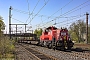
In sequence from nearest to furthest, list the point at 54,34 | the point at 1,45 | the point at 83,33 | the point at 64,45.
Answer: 1. the point at 1,45
2. the point at 64,45
3. the point at 54,34
4. the point at 83,33

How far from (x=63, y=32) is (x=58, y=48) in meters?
2.42

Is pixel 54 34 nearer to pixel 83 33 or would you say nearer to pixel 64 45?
pixel 64 45

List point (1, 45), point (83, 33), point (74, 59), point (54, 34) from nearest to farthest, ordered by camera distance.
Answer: point (74, 59), point (1, 45), point (54, 34), point (83, 33)

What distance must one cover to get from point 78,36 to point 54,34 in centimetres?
4704

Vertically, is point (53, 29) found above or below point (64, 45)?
above

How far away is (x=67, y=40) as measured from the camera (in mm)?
27047

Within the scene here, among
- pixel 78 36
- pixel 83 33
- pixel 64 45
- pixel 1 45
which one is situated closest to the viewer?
pixel 1 45

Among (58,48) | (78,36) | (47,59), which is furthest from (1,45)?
(78,36)

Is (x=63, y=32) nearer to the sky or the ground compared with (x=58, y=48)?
nearer to the sky

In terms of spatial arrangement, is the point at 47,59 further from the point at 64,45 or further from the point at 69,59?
the point at 64,45

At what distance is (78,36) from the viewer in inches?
2948

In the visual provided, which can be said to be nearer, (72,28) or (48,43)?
(48,43)

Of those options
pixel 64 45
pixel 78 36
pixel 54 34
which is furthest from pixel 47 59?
pixel 78 36

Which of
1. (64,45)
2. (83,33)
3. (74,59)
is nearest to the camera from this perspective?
(74,59)
